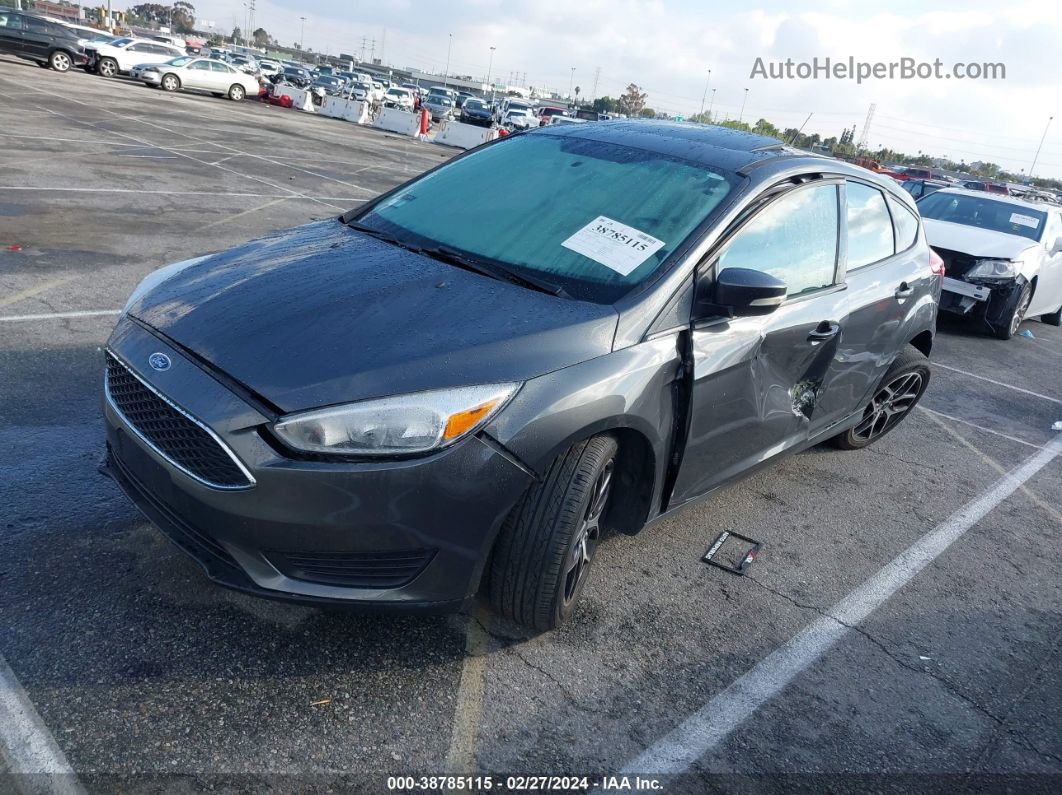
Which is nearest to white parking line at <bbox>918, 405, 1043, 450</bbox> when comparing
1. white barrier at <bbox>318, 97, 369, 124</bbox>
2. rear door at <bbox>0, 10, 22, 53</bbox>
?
white barrier at <bbox>318, 97, 369, 124</bbox>

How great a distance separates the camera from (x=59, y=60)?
29094 mm

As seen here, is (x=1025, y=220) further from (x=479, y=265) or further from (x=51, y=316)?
(x=51, y=316)

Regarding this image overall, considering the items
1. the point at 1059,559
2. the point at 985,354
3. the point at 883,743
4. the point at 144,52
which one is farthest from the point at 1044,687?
the point at 144,52

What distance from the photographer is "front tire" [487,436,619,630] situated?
2607 millimetres

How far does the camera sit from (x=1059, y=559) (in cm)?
435

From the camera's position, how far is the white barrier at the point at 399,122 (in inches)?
1135

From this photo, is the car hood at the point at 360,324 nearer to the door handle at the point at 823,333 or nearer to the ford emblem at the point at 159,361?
the ford emblem at the point at 159,361

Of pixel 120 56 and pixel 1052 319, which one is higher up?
pixel 120 56

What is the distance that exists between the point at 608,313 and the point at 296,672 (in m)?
1.56

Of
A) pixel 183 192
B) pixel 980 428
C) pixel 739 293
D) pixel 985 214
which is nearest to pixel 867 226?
pixel 739 293

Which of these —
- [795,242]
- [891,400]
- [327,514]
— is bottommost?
[891,400]

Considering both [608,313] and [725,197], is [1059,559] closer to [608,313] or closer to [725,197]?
[725,197]

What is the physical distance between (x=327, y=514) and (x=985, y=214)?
10782 millimetres

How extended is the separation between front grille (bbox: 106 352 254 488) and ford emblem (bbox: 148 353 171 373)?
2.5 inches
